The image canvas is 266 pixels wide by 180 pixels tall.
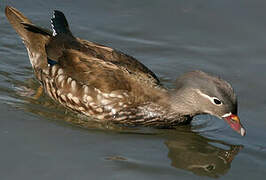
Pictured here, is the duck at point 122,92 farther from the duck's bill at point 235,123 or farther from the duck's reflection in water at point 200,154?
the duck's reflection in water at point 200,154

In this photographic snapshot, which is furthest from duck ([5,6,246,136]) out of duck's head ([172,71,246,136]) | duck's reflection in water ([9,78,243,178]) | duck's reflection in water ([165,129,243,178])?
duck's reflection in water ([165,129,243,178])

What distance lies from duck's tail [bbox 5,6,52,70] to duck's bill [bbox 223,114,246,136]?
293cm

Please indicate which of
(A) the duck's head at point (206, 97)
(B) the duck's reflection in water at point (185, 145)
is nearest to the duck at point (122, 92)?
(A) the duck's head at point (206, 97)

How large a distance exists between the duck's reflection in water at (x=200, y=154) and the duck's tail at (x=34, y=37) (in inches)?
97.9

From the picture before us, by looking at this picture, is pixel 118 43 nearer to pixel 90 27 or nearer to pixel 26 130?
pixel 90 27

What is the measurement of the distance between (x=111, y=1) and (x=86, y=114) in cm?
373

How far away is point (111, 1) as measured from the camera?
37.9ft

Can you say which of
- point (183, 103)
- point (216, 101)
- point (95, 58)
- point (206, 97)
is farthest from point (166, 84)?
point (216, 101)

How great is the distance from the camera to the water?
6801 mm

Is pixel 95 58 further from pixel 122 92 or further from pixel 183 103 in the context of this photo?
pixel 183 103

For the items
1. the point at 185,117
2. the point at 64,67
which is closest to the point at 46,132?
the point at 64,67

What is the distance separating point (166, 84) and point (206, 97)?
1891mm

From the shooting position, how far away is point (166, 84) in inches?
384

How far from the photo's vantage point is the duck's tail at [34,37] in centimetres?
906
